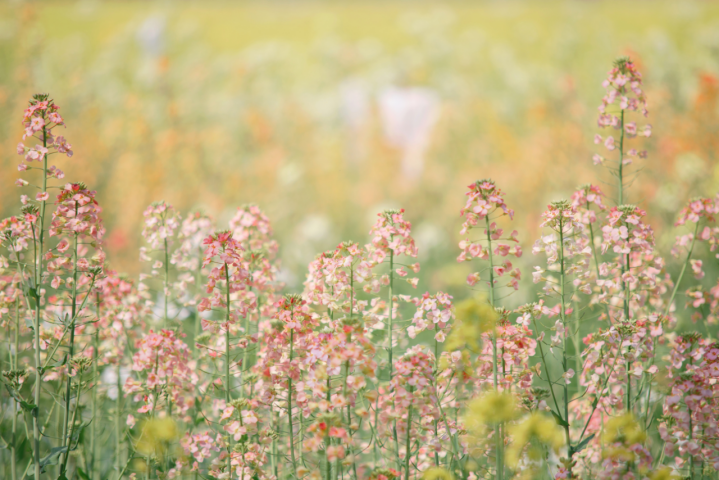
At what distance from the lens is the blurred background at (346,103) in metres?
6.18

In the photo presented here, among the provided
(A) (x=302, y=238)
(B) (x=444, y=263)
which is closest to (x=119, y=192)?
(A) (x=302, y=238)

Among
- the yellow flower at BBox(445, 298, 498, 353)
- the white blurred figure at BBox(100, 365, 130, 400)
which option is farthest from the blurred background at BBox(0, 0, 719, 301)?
the yellow flower at BBox(445, 298, 498, 353)

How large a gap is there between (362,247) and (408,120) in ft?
21.7

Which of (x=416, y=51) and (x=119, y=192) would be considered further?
(x=416, y=51)

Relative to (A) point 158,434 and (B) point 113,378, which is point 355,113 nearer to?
(B) point 113,378

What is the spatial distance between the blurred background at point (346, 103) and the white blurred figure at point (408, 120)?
34 mm

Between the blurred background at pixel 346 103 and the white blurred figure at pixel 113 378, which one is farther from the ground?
the blurred background at pixel 346 103

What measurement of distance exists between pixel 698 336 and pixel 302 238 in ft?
17.1

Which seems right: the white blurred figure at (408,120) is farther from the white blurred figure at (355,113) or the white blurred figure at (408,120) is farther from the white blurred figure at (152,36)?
the white blurred figure at (152,36)

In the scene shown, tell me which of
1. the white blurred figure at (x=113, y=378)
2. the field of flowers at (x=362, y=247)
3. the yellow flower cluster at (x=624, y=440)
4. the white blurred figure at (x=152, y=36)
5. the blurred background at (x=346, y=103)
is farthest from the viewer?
the white blurred figure at (x=152, y=36)

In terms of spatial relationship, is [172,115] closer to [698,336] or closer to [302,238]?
[302,238]

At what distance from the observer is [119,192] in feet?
21.6

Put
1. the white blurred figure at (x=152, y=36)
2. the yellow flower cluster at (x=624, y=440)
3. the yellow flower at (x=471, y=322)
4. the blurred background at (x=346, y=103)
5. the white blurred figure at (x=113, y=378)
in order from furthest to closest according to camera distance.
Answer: the white blurred figure at (x=152, y=36) → the blurred background at (x=346, y=103) → the white blurred figure at (x=113, y=378) → the yellow flower at (x=471, y=322) → the yellow flower cluster at (x=624, y=440)

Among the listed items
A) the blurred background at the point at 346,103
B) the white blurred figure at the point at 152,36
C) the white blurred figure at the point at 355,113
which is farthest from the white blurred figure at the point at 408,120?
the white blurred figure at the point at 152,36
